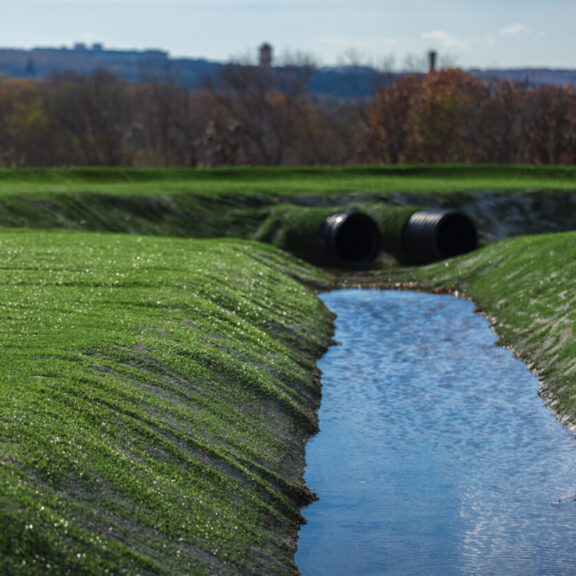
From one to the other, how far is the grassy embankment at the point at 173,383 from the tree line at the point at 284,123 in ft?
137

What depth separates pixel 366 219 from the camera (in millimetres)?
41219

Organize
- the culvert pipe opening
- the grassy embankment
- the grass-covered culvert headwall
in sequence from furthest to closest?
the culvert pipe opening, the grassy embankment, the grass-covered culvert headwall

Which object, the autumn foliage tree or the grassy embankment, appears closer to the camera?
the grassy embankment

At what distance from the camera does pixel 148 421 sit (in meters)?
12.4

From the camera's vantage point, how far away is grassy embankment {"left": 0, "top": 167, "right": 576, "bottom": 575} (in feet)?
31.5

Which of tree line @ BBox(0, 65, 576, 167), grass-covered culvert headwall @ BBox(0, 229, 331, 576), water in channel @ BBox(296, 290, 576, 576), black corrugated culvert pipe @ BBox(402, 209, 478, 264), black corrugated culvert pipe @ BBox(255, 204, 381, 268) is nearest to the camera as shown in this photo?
grass-covered culvert headwall @ BBox(0, 229, 331, 576)

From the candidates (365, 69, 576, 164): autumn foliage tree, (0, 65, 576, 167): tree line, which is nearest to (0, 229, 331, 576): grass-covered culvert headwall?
(365, 69, 576, 164): autumn foliage tree

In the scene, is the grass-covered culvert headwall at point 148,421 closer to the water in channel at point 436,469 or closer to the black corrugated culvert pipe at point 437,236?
the water in channel at point 436,469

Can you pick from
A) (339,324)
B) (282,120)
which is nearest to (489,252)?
(339,324)

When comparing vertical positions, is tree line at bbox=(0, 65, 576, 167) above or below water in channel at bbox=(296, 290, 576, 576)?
above

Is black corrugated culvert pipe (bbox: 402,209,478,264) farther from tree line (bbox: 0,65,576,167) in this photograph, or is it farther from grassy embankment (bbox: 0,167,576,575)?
tree line (bbox: 0,65,576,167)

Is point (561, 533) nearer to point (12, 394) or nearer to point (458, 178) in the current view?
point (12, 394)

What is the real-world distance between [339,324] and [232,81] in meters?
81.4

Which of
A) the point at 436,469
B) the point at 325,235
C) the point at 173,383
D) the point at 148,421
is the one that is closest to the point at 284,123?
the point at 325,235
